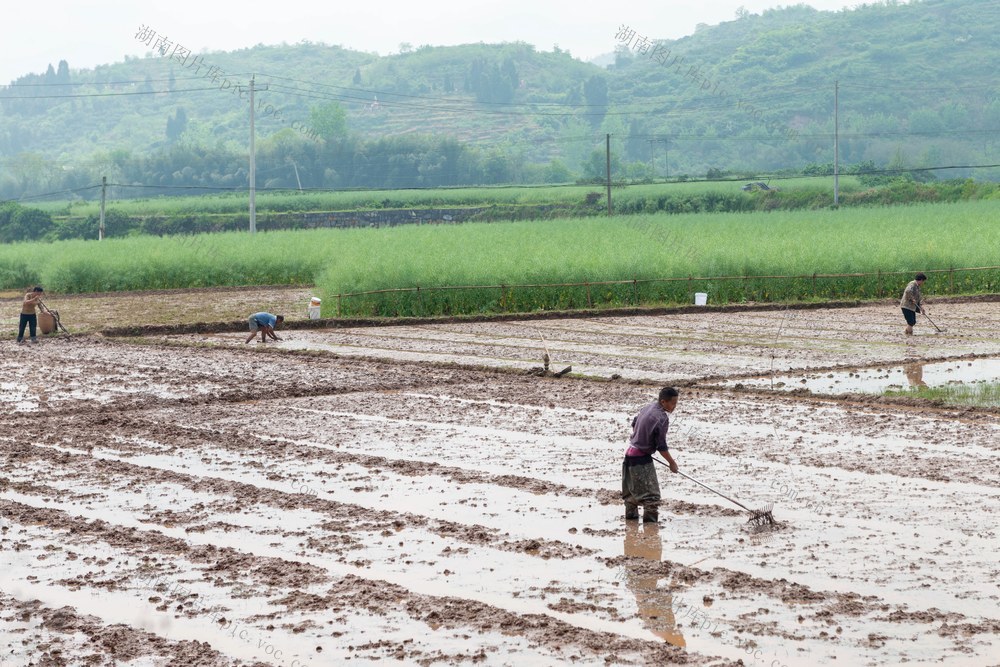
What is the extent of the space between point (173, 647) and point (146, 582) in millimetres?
1396

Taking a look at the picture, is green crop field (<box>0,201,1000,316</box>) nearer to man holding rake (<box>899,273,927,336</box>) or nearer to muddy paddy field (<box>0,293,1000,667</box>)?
man holding rake (<box>899,273,927,336</box>)

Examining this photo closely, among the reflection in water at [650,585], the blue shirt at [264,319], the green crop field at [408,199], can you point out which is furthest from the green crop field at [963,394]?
the green crop field at [408,199]

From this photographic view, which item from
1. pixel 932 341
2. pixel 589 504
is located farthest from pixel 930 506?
pixel 932 341

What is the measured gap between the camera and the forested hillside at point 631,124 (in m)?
103

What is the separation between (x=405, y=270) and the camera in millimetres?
30281

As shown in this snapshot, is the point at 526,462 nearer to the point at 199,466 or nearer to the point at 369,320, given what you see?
the point at 199,466

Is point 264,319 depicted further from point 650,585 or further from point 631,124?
point 631,124

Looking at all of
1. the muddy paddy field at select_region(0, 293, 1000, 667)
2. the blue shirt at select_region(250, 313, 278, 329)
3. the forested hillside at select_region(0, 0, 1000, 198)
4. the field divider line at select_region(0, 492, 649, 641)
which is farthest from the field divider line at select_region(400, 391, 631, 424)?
the forested hillside at select_region(0, 0, 1000, 198)

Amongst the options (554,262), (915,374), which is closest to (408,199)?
(554,262)

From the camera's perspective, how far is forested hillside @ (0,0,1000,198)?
10269 cm

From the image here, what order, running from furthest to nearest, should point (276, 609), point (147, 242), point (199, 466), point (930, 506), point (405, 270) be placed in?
point (147, 242) → point (405, 270) → point (199, 466) → point (930, 506) → point (276, 609)

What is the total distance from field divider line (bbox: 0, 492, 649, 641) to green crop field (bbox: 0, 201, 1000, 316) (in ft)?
63.4

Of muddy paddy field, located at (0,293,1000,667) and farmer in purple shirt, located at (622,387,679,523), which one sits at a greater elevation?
farmer in purple shirt, located at (622,387,679,523)

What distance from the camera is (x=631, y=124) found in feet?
465
